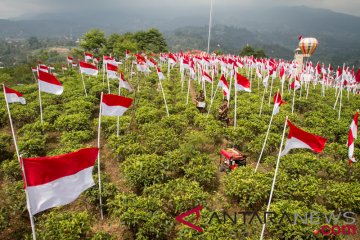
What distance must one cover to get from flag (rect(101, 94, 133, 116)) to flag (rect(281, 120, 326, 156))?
5.78 meters

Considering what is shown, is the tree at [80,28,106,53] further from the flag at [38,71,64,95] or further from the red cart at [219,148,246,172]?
the red cart at [219,148,246,172]

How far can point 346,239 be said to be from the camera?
789cm

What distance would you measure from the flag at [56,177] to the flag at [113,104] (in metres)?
3.63

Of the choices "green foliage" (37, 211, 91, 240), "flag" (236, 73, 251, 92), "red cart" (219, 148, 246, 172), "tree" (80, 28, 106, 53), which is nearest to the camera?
"green foliage" (37, 211, 91, 240)

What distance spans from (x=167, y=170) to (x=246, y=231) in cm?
404

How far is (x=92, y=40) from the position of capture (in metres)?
45.7

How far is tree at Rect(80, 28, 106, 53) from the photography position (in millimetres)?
45731

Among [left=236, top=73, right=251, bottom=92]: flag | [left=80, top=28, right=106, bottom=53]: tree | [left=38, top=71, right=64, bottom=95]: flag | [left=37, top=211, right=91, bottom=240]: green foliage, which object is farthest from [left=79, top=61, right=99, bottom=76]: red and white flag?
[left=80, top=28, right=106, bottom=53]: tree

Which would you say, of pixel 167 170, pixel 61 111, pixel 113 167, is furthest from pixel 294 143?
pixel 61 111

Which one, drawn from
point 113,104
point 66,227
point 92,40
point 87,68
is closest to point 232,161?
point 113,104

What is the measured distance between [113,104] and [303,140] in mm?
6326

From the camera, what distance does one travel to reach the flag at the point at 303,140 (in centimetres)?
708

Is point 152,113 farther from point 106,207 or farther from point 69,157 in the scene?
point 69,157

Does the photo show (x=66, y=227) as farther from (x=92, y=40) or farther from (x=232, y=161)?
(x=92, y=40)
